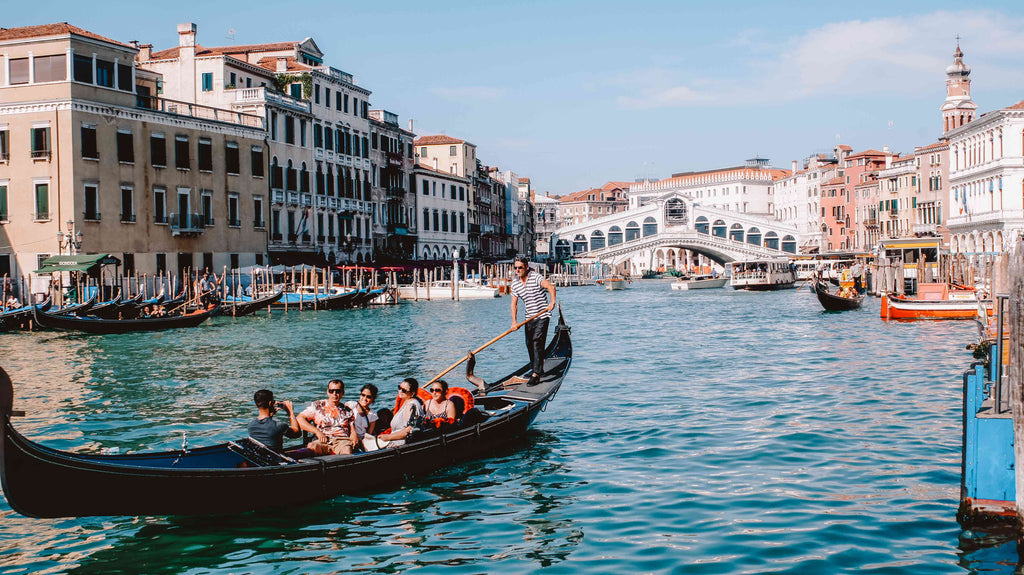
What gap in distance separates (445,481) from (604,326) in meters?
16.9

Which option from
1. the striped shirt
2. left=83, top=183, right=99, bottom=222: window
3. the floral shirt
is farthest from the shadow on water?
left=83, top=183, right=99, bottom=222: window

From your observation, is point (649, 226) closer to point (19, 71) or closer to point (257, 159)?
point (257, 159)

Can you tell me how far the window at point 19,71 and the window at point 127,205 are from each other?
10.7 feet

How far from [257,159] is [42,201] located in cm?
804

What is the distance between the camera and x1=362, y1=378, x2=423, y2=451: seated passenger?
7020 millimetres

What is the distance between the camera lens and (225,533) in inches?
238

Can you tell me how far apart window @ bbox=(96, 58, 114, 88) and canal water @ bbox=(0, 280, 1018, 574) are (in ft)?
30.7

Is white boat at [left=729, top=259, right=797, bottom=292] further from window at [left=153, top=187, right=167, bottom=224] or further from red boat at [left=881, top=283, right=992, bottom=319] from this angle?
window at [left=153, top=187, right=167, bottom=224]

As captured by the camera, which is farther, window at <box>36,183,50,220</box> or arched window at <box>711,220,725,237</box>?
arched window at <box>711,220,725,237</box>

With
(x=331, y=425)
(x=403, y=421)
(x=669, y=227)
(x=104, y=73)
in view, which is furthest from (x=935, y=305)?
(x=669, y=227)

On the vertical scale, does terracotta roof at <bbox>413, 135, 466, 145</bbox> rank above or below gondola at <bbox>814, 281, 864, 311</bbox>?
above

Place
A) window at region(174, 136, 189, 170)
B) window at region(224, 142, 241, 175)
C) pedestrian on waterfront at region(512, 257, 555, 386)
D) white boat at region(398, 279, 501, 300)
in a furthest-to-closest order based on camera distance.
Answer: white boat at region(398, 279, 501, 300), window at region(224, 142, 241, 175), window at region(174, 136, 189, 170), pedestrian on waterfront at region(512, 257, 555, 386)

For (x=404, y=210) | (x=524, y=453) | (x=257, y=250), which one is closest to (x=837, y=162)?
(x=404, y=210)

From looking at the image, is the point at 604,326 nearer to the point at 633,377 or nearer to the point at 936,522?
the point at 633,377
